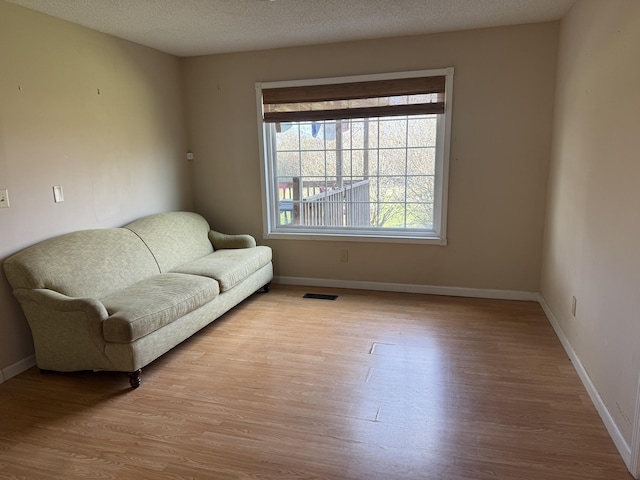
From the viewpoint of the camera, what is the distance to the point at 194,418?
221 centimetres

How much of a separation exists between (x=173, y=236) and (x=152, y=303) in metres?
1.21

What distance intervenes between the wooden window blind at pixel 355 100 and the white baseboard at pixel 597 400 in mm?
2092

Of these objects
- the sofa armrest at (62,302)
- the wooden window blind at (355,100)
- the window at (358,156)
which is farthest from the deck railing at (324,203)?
the sofa armrest at (62,302)

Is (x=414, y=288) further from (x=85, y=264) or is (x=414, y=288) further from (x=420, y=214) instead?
(x=85, y=264)

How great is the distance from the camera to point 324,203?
429 centimetres

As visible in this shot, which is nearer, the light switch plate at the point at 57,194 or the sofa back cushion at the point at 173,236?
the light switch plate at the point at 57,194

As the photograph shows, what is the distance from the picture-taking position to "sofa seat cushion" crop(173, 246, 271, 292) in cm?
334

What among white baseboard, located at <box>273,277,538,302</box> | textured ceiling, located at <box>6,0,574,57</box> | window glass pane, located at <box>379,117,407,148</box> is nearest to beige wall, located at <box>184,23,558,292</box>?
white baseboard, located at <box>273,277,538,302</box>

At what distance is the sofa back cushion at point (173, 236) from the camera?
11.5ft

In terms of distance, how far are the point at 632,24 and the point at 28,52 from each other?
3523 mm

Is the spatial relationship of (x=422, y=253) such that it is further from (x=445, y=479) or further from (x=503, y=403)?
(x=445, y=479)

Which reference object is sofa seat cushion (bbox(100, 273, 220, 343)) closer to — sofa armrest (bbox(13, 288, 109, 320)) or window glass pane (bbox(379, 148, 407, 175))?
sofa armrest (bbox(13, 288, 109, 320))

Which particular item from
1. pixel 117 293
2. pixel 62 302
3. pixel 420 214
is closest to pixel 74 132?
pixel 117 293

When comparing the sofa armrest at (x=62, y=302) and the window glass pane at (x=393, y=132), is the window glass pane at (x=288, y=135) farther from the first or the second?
the sofa armrest at (x=62, y=302)
